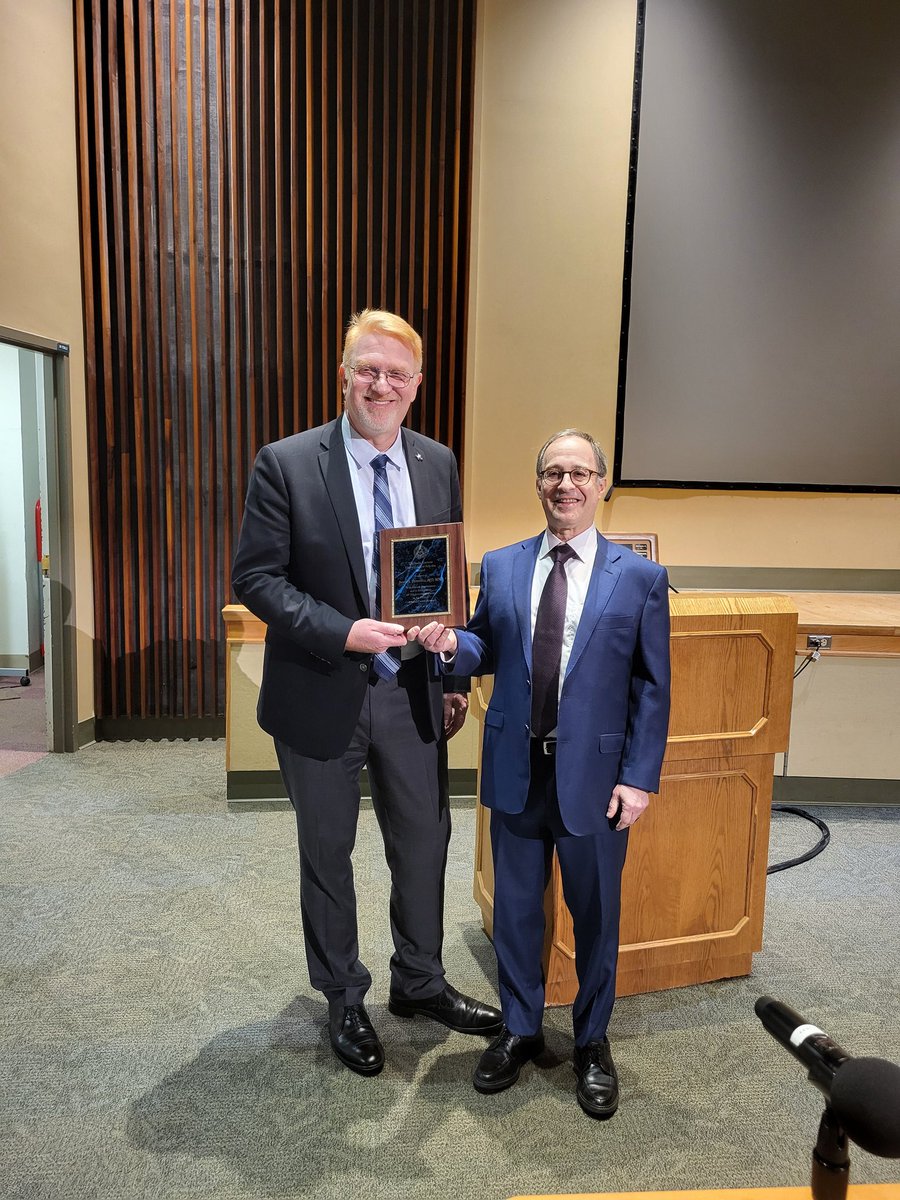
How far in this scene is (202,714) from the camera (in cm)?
517

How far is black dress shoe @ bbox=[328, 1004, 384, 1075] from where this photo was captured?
2189 mm

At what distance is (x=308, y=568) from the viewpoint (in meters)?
2.09

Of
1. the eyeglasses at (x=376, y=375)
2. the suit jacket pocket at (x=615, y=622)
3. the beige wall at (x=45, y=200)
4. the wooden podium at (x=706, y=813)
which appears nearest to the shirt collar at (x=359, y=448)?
the eyeglasses at (x=376, y=375)

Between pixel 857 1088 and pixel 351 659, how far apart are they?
154 centimetres

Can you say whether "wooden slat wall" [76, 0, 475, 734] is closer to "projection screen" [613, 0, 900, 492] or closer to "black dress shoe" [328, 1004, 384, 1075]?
"projection screen" [613, 0, 900, 492]

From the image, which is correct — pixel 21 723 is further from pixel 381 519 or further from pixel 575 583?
pixel 575 583

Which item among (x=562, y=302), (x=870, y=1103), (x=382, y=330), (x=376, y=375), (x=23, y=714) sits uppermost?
(x=562, y=302)

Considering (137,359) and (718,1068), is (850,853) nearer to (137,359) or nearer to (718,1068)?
(718,1068)

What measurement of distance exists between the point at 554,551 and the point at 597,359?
3.20 m

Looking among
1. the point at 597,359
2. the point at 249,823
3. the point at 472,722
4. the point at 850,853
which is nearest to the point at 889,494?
the point at 597,359

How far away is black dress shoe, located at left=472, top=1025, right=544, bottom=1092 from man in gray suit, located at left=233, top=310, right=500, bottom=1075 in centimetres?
14

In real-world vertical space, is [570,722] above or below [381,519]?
Result: below

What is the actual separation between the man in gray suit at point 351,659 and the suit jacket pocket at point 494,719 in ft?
0.60

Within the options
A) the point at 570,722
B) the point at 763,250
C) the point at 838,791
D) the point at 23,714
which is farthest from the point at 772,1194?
the point at 23,714
